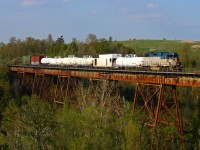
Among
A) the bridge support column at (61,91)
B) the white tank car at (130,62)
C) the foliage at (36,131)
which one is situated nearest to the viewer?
the foliage at (36,131)

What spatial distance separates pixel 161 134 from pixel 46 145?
10.4m

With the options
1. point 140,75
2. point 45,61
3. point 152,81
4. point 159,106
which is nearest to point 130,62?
point 140,75

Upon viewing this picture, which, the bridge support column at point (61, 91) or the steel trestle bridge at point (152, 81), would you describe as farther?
the bridge support column at point (61, 91)

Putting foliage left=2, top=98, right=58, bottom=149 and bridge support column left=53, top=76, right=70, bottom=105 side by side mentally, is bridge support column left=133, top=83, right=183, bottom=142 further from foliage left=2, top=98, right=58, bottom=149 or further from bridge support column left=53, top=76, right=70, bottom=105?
bridge support column left=53, top=76, right=70, bottom=105

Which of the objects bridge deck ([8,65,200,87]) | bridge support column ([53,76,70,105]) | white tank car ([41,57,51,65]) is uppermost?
white tank car ([41,57,51,65])

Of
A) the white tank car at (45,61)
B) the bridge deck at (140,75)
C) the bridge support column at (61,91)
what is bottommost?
the bridge support column at (61,91)

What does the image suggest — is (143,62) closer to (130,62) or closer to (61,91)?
(130,62)

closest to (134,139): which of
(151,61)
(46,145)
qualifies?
(46,145)

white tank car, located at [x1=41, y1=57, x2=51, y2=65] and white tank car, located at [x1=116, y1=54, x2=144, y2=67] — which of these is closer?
white tank car, located at [x1=116, y1=54, x2=144, y2=67]

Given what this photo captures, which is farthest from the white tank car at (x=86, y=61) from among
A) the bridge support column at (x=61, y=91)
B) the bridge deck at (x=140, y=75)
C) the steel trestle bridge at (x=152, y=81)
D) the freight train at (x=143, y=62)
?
the bridge deck at (x=140, y=75)

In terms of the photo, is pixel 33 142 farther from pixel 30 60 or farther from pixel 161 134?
pixel 30 60

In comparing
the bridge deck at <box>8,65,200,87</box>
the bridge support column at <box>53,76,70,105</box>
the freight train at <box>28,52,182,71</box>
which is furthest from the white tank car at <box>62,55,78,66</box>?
the bridge deck at <box>8,65,200,87</box>

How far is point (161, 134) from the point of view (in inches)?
1089

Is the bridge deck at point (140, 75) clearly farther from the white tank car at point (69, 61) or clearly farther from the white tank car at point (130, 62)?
the white tank car at point (69, 61)
